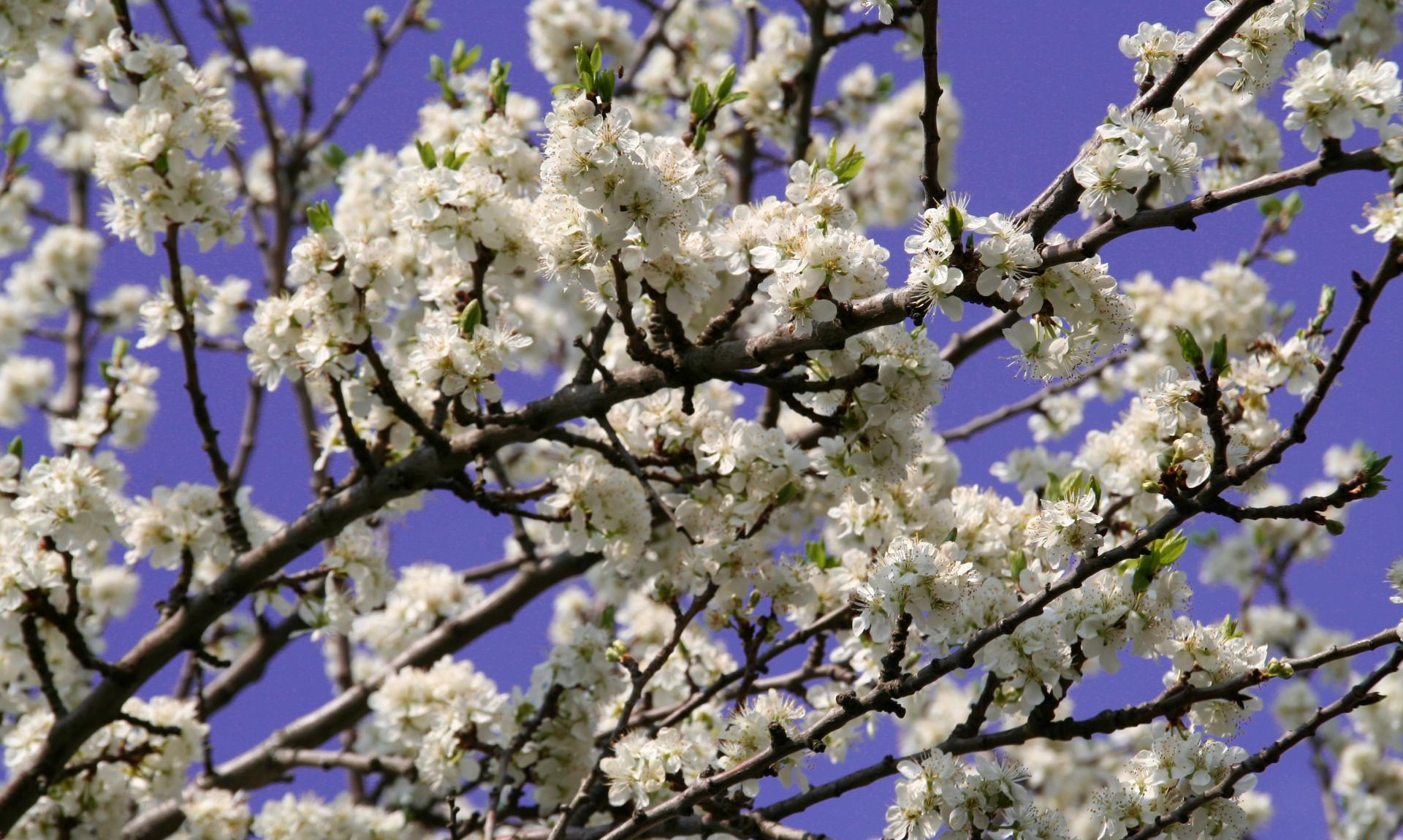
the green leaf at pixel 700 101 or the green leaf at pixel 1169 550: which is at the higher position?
the green leaf at pixel 700 101

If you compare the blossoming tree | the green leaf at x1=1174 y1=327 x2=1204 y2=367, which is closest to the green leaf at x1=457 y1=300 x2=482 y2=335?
the blossoming tree

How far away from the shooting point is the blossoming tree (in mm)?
3053

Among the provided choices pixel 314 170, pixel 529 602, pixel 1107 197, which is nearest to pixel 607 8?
pixel 314 170

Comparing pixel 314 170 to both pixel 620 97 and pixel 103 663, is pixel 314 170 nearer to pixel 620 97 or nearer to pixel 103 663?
pixel 620 97

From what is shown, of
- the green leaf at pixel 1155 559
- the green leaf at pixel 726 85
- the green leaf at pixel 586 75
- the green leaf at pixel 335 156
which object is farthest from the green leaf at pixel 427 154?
the green leaf at pixel 1155 559

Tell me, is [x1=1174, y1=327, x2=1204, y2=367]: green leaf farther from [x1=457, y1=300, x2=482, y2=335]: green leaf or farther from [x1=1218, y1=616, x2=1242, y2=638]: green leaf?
[x1=457, y1=300, x2=482, y2=335]: green leaf

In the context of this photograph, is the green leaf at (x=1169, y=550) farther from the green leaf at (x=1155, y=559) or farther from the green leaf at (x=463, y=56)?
the green leaf at (x=463, y=56)

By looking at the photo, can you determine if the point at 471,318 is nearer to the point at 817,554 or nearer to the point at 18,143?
the point at 817,554

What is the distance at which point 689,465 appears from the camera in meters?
4.27

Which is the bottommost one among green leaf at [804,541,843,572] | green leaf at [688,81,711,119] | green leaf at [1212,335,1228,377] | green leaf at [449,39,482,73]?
green leaf at [1212,335,1228,377]

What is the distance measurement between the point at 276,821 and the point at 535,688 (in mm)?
1481

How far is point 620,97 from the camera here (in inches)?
284

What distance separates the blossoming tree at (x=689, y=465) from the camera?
120 inches

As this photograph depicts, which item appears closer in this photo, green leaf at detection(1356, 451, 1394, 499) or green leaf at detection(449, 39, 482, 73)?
green leaf at detection(1356, 451, 1394, 499)
